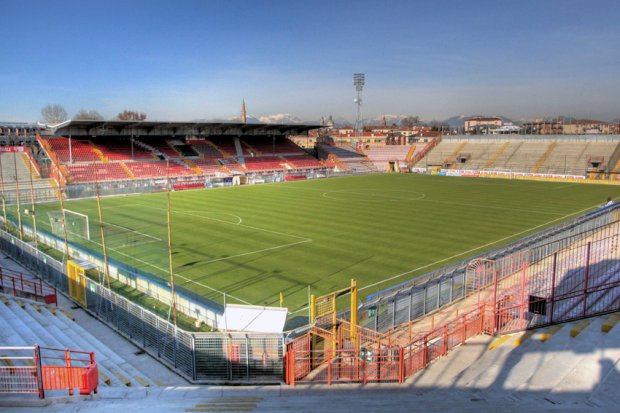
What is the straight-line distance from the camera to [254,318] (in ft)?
38.7

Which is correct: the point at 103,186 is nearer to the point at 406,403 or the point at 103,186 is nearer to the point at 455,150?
the point at 406,403

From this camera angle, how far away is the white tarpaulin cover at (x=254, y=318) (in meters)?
11.4

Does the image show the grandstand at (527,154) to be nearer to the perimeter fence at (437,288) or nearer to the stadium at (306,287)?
the stadium at (306,287)

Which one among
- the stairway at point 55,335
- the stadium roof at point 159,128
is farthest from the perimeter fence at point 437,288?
the stadium roof at point 159,128

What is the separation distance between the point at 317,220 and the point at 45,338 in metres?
20.5

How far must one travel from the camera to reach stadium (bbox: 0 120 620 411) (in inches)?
362

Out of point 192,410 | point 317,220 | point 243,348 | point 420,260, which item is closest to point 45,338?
point 243,348

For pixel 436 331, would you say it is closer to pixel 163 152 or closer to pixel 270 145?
pixel 163 152

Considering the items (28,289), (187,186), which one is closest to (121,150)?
(187,186)

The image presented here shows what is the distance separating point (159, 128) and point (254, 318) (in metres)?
51.9

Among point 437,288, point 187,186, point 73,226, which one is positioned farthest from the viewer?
point 187,186

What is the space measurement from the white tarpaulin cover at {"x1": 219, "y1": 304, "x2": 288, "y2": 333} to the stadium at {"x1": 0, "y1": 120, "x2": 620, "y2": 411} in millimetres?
40

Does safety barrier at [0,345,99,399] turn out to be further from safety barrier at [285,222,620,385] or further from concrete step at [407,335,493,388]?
concrete step at [407,335,493,388]

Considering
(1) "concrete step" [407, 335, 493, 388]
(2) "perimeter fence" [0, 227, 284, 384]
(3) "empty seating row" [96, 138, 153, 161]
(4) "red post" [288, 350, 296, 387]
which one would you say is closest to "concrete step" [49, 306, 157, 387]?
(2) "perimeter fence" [0, 227, 284, 384]
